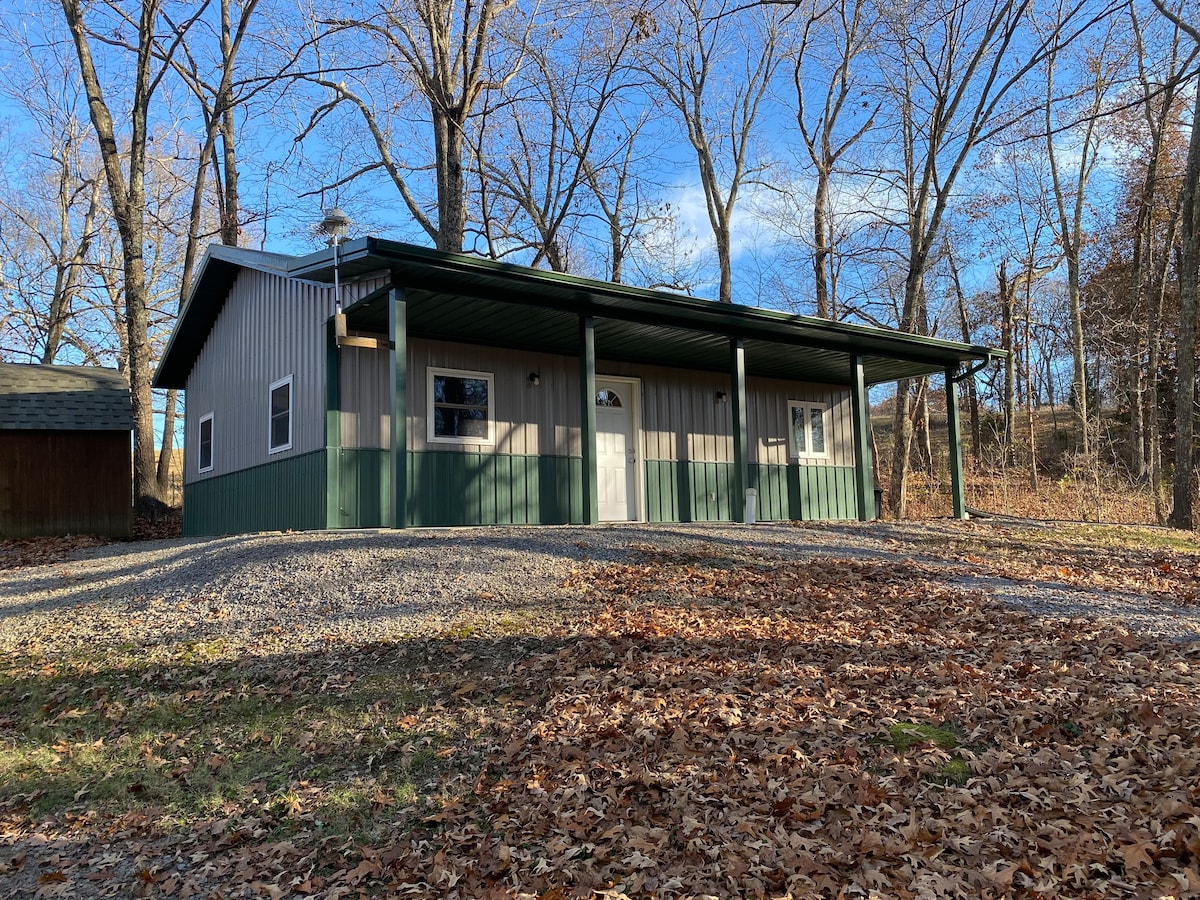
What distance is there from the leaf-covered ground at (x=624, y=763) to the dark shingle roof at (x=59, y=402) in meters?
10.6

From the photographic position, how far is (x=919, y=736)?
427cm

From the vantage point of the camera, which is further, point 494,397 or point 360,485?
point 494,397

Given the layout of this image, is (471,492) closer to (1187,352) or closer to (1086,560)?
(1086,560)

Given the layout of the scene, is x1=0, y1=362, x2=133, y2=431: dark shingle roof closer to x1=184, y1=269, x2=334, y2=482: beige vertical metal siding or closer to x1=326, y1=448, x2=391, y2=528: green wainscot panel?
x1=184, y1=269, x2=334, y2=482: beige vertical metal siding

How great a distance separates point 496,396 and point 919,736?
28.5 ft

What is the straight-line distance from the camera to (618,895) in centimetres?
314

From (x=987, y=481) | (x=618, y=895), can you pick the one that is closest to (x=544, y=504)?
(x=618, y=895)

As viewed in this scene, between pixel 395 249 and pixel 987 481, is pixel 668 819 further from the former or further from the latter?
pixel 987 481

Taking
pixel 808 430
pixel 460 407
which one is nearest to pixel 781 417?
pixel 808 430

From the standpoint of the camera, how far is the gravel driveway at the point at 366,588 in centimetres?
626

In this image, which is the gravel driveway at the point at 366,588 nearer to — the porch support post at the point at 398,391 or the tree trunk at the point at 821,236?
the porch support post at the point at 398,391

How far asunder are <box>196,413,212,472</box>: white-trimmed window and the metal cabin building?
0.18 feet

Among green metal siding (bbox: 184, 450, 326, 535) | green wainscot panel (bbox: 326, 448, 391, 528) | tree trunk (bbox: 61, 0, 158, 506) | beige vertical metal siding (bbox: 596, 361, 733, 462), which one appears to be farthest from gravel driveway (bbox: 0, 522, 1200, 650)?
tree trunk (bbox: 61, 0, 158, 506)

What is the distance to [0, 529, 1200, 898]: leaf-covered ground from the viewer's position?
330cm
